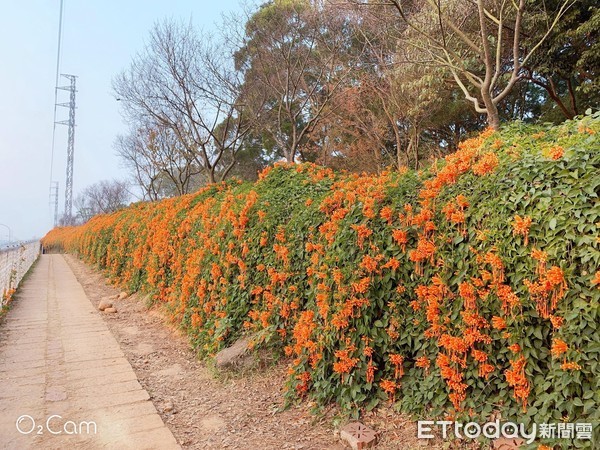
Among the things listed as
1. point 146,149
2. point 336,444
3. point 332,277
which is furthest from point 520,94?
point 146,149

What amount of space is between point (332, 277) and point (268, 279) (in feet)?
3.45

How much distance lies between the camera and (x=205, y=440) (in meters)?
2.62

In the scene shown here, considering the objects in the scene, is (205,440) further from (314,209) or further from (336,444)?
(314,209)

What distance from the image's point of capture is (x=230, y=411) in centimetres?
301

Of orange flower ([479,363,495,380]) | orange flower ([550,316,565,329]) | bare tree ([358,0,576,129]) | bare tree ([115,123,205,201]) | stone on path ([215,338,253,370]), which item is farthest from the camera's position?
bare tree ([115,123,205,201])

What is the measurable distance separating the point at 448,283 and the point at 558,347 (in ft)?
2.01

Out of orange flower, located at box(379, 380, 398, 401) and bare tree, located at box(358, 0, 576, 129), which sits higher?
bare tree, located at box(358, 0, 576, 129)

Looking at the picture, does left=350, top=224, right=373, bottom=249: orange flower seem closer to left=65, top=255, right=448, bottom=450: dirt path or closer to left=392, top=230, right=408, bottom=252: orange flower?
left=392, top=230, right=408, bottom=252: orange flower

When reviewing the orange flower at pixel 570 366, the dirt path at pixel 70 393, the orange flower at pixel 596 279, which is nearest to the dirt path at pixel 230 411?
the dirt path at pixel 70 393

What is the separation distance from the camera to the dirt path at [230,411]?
8.01 ft

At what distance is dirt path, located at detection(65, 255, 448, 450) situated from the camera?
8.01 feet

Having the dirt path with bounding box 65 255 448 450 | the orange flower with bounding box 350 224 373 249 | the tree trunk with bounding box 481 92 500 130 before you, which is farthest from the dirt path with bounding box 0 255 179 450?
the tree trunk with bounding box 481 92 500 130

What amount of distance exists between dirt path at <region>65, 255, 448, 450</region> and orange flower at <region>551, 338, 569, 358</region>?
873 millimetres

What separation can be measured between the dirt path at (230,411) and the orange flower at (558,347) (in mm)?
873
